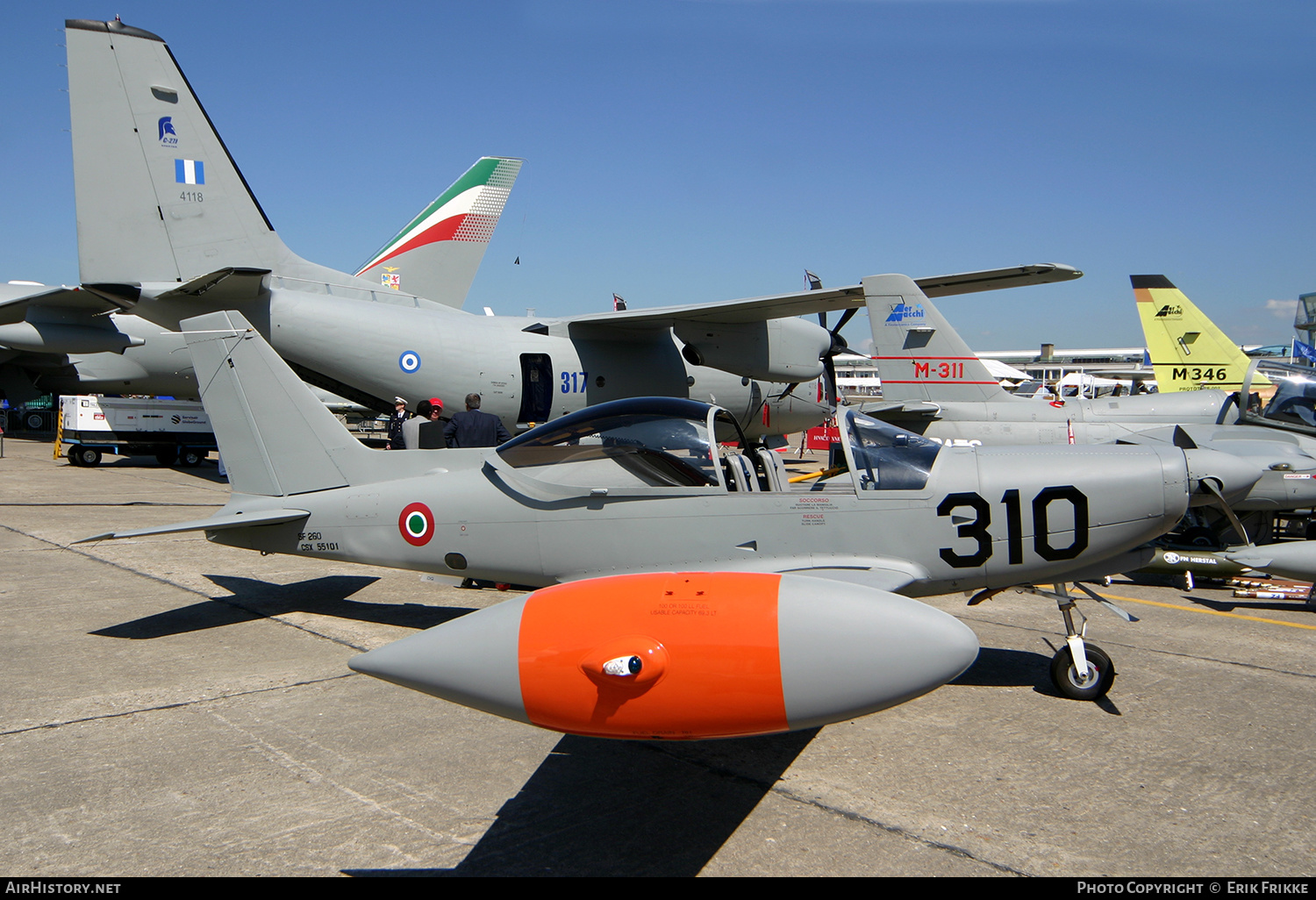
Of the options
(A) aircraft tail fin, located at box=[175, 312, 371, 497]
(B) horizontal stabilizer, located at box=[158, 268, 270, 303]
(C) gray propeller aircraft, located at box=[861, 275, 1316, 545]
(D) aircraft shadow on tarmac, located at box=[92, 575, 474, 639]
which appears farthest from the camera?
(B) horizontal stabilizer, located at box=[158, 268, 270, 303]

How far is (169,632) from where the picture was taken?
242 inches

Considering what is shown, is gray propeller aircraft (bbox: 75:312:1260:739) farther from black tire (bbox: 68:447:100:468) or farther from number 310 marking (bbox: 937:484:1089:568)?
black tire (bbox: 68:447:100:468)

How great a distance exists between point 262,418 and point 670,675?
4493mm

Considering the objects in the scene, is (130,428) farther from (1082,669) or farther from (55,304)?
(1082,669)

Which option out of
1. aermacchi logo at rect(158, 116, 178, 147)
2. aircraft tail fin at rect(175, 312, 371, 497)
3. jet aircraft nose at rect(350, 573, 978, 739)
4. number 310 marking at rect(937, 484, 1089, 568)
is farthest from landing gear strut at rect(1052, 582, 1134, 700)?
aermacchi logo at rect(158, 116, 178, 147)

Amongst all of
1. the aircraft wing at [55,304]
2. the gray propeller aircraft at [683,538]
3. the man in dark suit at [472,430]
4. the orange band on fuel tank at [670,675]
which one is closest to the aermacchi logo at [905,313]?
the man in dark suit at [472,430]

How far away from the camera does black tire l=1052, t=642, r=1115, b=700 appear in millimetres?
4922

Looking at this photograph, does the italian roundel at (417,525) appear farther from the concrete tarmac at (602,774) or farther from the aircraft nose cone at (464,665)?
the aircraft nose cone at (464,665)

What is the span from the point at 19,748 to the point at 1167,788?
18.6ft

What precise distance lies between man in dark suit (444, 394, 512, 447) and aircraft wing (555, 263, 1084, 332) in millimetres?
5046

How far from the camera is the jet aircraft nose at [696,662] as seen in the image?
3.03 m
